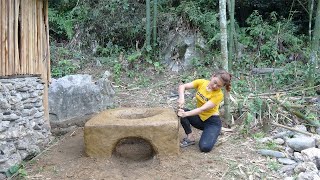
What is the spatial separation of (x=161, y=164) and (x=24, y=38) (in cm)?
284

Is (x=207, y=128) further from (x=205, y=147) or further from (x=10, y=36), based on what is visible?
(x=10, y=36)

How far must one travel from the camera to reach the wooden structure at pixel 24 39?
487cm

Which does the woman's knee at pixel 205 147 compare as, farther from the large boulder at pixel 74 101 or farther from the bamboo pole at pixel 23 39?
the bamboo pole at pixel 23 39

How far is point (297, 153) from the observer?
4969 mm

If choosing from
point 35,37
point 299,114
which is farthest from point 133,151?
point 299,114

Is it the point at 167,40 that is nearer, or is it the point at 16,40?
the point at 16,40

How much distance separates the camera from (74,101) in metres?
6.62

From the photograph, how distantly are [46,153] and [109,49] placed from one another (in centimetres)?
608

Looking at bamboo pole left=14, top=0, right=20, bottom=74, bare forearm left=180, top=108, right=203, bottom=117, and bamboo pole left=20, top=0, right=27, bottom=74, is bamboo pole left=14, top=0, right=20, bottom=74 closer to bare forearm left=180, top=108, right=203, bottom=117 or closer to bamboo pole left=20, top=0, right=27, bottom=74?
bamboo pole left=20, top=0, right=27, bottom=74

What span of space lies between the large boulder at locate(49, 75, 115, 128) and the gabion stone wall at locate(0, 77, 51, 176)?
0.67 m

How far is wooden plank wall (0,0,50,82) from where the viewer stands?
4.87 meters

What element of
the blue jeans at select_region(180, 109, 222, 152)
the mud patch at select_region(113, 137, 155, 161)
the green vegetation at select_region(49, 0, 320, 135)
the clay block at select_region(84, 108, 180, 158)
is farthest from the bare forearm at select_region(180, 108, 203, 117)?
the green vegetation at select_region(49, 0, 320, 135)

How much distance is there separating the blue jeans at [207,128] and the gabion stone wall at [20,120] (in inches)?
90.6

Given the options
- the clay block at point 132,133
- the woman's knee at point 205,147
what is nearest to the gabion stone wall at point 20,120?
the clay block at point 132,133
